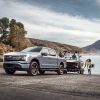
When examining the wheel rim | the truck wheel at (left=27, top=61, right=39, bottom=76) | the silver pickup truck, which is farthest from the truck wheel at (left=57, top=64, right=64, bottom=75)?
the wheel rim

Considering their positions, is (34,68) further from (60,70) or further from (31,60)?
(60,70)

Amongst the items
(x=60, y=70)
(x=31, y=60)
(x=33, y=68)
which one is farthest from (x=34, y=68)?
(x=60, y=70)

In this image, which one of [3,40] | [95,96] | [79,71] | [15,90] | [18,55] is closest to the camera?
[95,96]

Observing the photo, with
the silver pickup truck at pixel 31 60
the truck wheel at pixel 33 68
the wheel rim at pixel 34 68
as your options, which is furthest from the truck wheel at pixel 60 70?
the wheel rim at pixel 34 68

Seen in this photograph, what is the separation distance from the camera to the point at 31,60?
71.7 feet

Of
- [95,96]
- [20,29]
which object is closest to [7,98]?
[95,96]

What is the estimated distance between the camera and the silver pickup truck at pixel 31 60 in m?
21.6

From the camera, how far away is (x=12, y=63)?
71.3ft

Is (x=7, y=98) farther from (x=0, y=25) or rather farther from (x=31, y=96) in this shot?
(x=0, y=25)

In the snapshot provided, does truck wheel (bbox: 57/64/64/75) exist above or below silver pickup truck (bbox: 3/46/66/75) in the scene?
below

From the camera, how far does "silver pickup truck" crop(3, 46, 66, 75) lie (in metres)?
21.6

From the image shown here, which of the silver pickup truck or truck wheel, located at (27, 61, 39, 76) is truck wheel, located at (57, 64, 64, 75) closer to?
the silver pickup truck

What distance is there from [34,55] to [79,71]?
36.4 feet

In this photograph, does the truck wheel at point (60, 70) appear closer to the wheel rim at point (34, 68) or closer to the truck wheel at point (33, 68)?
the truck wheel at point (33, 68)
